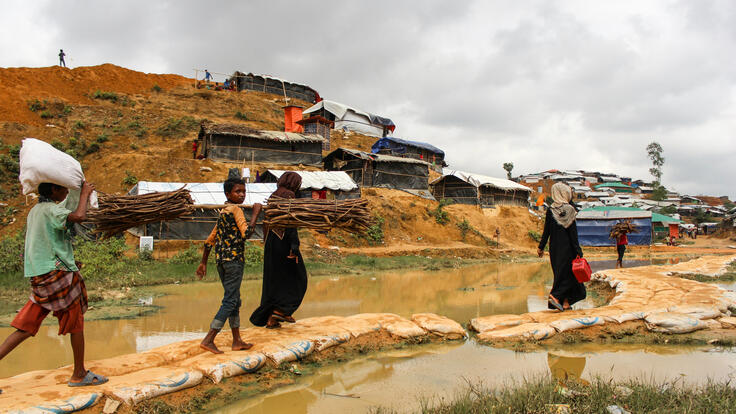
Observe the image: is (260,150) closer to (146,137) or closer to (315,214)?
(146,137)

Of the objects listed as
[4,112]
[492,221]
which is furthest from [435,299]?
[4,112]

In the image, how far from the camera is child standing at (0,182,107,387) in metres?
3.01

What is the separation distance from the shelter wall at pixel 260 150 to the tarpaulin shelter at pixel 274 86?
1802 centimetres

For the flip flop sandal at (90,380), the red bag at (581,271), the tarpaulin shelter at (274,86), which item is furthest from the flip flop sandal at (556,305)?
the tarpaulin shelter at (274,86)

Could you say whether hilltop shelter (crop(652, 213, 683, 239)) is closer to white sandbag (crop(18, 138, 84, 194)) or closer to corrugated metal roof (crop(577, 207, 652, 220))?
corrugated metal roof (crop(577, 207, 652, 220))

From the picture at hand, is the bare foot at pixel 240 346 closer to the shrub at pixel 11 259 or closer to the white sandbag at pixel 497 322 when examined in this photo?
the white sandbag at pixel 497 322

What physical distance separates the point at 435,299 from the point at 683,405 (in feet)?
18.6

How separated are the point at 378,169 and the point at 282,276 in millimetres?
22538

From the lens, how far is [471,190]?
3047cm

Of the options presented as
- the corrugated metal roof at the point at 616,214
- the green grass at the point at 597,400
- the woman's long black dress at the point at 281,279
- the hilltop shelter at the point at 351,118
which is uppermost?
the hilltop shelter at the point at 351,118

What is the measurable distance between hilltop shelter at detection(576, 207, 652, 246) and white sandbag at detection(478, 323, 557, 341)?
78.2ft

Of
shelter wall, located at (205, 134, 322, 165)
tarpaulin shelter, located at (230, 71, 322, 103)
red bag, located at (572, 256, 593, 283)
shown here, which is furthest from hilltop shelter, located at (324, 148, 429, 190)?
red bag, located at (572, 256, 593, 283)

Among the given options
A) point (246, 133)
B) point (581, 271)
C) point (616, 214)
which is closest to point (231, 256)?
point (581, 271)

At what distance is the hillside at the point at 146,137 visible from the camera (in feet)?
71.4
